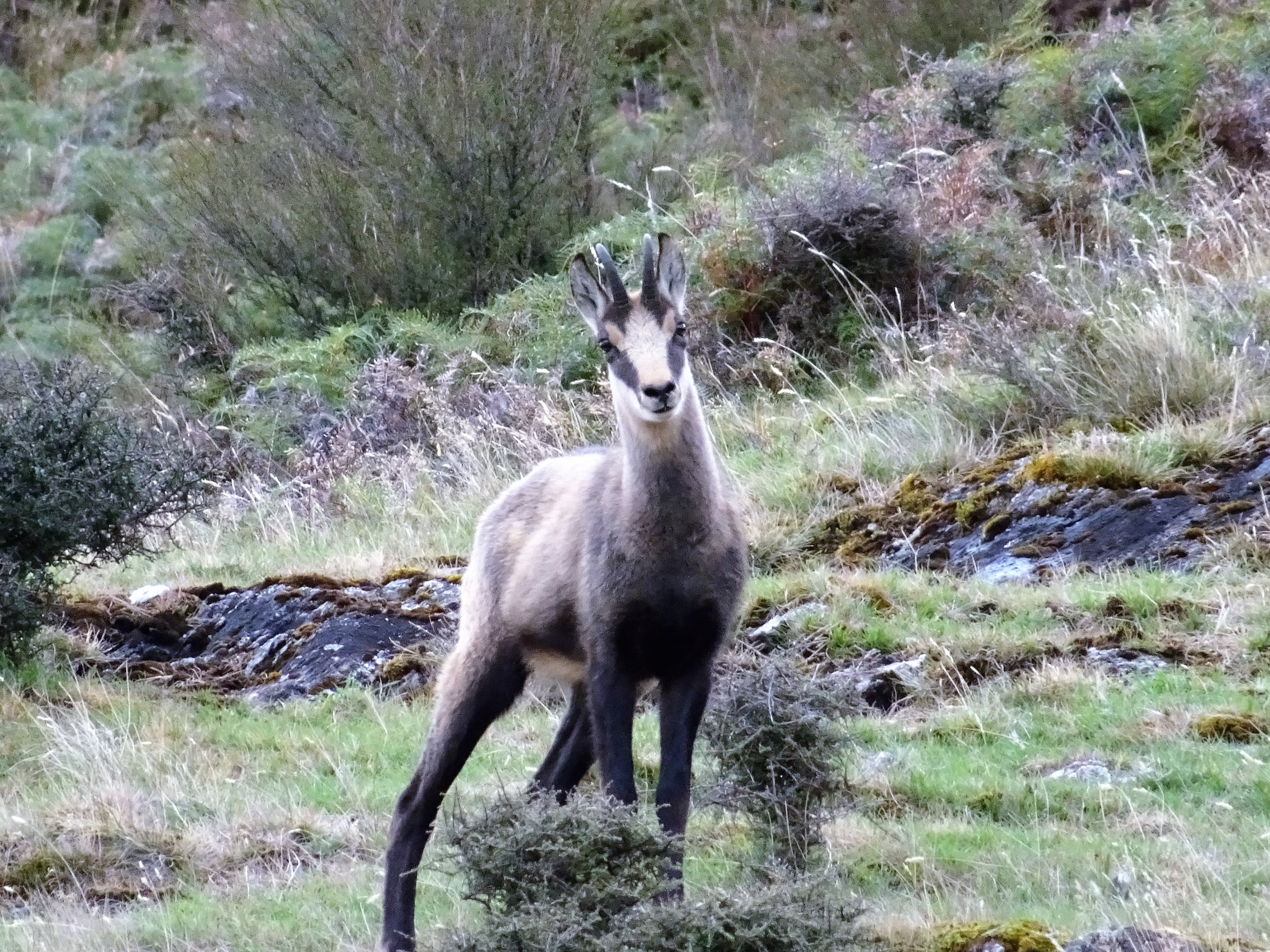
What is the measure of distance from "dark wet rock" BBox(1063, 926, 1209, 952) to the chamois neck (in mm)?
1829

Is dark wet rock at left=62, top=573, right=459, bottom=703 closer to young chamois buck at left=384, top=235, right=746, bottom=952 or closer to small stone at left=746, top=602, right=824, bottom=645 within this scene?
small stone at left=746, top=602, right=824, bottom=645

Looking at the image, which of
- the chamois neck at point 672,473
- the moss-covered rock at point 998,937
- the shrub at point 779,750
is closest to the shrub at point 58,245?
the chamois neck at point 672,473

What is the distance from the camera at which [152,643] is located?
9062 millimetres

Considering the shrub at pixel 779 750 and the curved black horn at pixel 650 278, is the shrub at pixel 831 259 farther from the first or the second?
the shrub at pixel 779 750

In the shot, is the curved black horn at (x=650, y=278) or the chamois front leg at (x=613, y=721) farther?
the curved black horn at (x=650, y=278)

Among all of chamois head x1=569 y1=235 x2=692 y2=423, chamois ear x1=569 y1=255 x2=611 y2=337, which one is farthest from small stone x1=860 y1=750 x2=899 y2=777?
chamois ear x1=569 y1=255 x2=611 y2=337

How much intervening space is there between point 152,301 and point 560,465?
36.8 ft

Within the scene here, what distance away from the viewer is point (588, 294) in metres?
5.82

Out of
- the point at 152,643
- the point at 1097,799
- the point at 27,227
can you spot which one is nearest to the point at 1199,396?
the point at 1097,799

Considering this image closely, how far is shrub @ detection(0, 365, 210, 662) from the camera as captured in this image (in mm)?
8125

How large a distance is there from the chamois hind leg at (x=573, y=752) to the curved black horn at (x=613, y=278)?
140 centimetres

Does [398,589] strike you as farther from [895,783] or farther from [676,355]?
[676,355]

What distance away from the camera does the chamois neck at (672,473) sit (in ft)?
17.5

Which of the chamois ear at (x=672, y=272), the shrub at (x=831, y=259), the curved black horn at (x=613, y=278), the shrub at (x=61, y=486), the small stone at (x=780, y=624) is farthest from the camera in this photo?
the shrub at (x=831, y=259)
